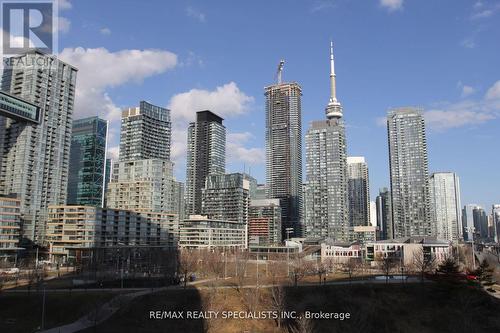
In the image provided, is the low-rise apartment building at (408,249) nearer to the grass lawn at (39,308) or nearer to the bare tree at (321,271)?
the bare tree at (321,271)

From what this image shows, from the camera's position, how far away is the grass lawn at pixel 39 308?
222ft

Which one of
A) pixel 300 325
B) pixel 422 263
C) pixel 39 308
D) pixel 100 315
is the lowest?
pixel 300 325

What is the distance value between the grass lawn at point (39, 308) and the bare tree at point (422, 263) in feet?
234

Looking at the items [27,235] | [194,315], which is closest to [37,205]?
[27,235]

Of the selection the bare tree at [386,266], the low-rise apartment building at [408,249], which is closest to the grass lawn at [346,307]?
the bare tree at [386,266]

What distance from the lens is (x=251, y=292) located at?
273 feet

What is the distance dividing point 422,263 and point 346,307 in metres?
45.2

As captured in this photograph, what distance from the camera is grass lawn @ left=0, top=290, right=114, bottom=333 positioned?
67.7m

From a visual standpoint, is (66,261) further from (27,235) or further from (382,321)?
(382,321)

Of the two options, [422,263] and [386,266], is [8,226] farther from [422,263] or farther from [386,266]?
[422,263]

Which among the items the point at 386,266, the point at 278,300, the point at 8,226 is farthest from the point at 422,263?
the point at 8,226

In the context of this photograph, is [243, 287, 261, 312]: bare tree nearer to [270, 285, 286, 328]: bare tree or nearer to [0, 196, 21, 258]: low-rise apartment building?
[270, 285, 286, 328]: bare tree

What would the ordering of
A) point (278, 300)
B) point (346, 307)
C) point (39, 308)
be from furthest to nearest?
point (278, 300) → point (346, 307) → point (39, 308)

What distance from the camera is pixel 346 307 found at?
257ft
